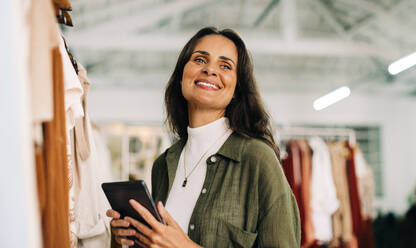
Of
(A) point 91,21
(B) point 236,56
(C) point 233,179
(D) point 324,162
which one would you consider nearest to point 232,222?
(C) point 233,179

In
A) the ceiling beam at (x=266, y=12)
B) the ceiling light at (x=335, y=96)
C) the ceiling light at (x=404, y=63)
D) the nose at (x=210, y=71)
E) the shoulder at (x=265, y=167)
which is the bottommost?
the shoulder at (x=265, y=167)

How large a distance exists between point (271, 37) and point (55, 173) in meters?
6.54

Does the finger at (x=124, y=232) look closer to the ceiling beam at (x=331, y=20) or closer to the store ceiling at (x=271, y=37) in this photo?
the store ceiling at (x=271, y=37)

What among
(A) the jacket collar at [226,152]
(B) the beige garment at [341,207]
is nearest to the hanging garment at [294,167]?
(B) the beige garment at [341,207]

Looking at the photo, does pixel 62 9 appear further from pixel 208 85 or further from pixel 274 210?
pixel 274 210

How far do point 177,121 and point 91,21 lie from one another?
4.50 metres

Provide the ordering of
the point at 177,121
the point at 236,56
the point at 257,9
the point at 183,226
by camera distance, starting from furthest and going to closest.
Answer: the point at 257,9
the point at 177,121
the point at 236,56
the point at 183,226

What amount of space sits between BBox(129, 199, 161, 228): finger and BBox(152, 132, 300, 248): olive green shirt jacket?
9.8 inches

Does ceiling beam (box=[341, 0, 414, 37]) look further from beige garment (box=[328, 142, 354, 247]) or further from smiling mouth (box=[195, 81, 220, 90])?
smiling mouth (box=[195, 81, 220, 90])

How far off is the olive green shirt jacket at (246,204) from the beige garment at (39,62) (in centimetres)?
79

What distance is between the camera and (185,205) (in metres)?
1.55

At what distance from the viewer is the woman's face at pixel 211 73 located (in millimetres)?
1631

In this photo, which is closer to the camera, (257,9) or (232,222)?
(232,222)

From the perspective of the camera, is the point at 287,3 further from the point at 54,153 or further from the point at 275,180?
the point at 54,153
